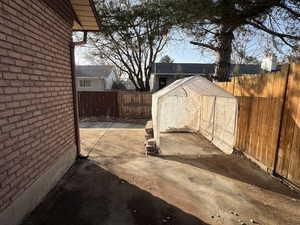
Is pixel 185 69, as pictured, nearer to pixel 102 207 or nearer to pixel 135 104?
pixel 135 104

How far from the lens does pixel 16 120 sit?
7.24ft

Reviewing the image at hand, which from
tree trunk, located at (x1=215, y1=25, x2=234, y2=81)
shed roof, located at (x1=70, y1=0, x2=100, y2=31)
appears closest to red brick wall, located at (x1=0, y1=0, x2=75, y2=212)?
shed roof, located at (x1=70, y1=0, x2=100, y2=31)

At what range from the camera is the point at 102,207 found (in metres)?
2.70

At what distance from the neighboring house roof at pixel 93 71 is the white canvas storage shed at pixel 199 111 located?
1314 centimetres

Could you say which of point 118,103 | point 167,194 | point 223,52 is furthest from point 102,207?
point 118,103

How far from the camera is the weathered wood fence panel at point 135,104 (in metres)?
10.5

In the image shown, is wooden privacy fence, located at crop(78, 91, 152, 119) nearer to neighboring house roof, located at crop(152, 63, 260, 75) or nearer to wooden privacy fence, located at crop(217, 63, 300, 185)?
wooden privacy fence, located at crop(217, 63, 300, 185)

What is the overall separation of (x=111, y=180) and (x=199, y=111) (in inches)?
196

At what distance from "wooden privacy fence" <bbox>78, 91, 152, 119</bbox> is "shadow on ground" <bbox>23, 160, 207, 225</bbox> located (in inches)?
284

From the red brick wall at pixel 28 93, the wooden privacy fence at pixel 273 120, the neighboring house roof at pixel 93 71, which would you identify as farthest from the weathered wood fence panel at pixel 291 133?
the neighboring house roof at pixel 93 71

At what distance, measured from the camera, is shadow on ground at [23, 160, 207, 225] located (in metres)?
2.41

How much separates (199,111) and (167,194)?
4.90 meters

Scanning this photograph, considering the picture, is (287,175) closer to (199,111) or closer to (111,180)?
(111,180)

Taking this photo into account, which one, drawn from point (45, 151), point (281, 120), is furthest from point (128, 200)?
point (281, 120)
